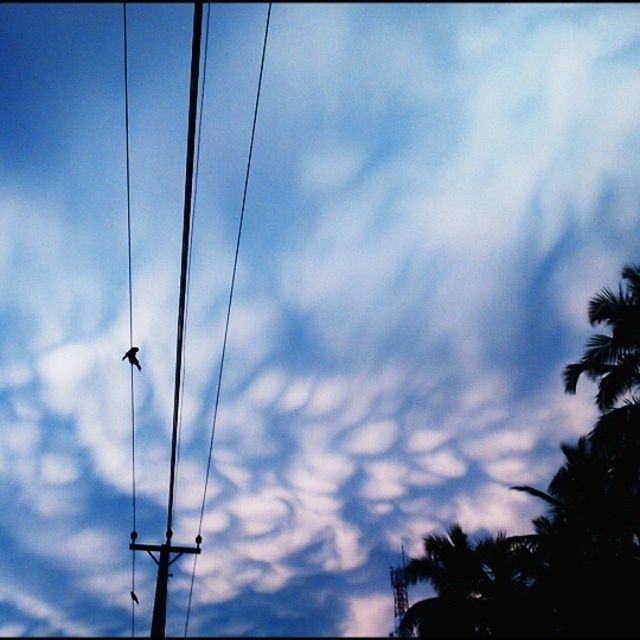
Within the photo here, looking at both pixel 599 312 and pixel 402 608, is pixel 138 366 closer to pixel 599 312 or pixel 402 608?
pixel 599 312

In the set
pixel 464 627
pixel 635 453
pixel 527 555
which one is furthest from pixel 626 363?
pixel 464 627

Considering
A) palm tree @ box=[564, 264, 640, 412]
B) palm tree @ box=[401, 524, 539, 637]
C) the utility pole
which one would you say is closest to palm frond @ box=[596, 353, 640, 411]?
palm tree @ box=[564, 264, 640, 412]

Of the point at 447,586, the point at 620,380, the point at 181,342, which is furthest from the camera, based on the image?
the point at 447,586

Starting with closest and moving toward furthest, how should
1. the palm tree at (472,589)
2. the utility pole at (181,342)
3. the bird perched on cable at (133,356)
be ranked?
the utility pole at (181,342)
the bird perched on cable at (133,356)
the palm tree at (472,589)

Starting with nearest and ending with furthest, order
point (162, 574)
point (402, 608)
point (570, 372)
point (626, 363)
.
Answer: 1. point (626, 363)
2. point (570, 372)
3. point (162, 574)
4. point (402, 608)

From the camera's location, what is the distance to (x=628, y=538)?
42.4 ft

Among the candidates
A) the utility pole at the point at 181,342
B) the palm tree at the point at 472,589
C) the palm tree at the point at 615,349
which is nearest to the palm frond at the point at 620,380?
the palm tree at the point at 615,349

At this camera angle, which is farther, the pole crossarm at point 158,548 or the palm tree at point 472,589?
the pole crossarm at point 158,548

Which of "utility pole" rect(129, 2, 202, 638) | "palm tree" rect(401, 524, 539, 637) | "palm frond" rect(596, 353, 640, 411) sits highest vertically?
"palm frond" rect(596, 353, 640, 411)

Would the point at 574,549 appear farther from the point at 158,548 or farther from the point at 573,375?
the point at 158,548

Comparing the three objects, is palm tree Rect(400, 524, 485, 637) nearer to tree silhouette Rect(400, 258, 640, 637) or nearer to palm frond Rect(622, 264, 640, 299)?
tree silhouette Rect(400, 258, 640, 637)

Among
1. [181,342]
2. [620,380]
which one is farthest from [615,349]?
[181,342]

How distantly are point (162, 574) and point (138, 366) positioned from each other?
38.5 feet

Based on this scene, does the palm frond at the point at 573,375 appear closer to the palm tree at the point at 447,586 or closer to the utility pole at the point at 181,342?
the palm tree at the point at 447,586
